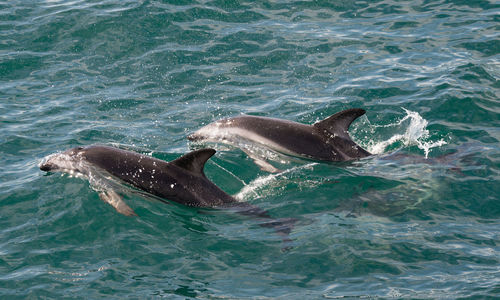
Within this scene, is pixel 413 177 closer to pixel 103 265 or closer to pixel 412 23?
pixel 103 265

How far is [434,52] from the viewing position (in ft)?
57.4

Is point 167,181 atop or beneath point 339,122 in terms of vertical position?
beneath

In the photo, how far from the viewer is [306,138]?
41.4ft

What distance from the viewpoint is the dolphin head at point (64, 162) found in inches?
457

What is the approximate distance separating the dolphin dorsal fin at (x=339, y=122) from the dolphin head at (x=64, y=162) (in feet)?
15.2

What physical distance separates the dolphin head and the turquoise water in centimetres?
22

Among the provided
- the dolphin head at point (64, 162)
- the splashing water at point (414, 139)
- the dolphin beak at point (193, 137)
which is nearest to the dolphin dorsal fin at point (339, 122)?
the splashing water at point (414, 139)

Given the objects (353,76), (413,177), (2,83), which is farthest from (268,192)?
(2,83)

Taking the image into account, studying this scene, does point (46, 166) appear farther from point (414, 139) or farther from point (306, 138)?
point (414, 139)

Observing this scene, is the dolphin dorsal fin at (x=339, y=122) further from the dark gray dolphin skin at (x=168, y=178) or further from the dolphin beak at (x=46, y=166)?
the dolphin beak at (x=46, y=166)

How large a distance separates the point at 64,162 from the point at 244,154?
3.65 metres

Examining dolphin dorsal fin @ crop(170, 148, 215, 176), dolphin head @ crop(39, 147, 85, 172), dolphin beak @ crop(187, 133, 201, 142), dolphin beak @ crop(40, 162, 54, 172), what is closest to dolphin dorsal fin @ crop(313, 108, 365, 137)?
dolphin beak @ crop(187, 133, 201, 142)

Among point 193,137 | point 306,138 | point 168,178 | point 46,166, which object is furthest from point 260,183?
point 46,166

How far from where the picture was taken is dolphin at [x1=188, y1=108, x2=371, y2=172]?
12375 millimetres
